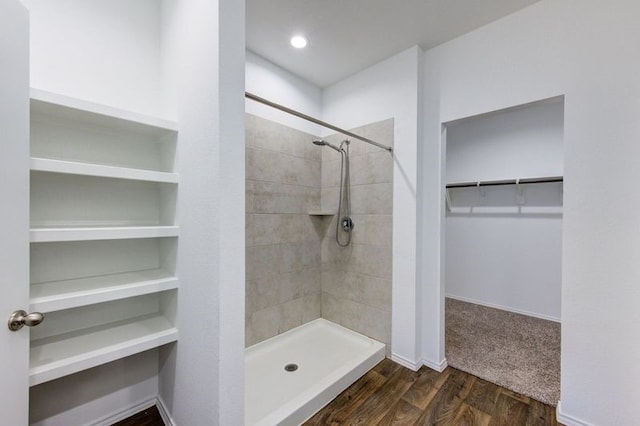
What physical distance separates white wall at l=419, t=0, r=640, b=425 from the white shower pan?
1.32m

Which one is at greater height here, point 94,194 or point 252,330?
point 94,194

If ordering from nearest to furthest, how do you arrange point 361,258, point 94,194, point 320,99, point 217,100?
point 217,100
point 94,194
point 361,258
point 320,99

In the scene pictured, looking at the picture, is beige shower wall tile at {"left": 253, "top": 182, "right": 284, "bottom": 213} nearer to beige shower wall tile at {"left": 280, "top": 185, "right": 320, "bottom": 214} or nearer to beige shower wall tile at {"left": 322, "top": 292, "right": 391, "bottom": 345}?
beige shower wall tile at {"left": 280, "top": 185, "right": 320, "bottom": 214}

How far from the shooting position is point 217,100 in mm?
1096

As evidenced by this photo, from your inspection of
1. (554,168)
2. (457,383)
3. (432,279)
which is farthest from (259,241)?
(554,168)

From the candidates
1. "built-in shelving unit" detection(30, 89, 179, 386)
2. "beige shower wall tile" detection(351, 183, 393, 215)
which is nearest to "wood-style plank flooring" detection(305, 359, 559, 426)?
"built-in shelving unit" detection(30, 89, 179, 386)

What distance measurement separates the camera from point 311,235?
2.75m

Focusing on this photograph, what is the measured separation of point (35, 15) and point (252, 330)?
2383mm

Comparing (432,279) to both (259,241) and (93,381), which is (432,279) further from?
(93,381)

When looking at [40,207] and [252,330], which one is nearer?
[40,207]

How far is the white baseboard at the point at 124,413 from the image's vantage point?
1.52 metres

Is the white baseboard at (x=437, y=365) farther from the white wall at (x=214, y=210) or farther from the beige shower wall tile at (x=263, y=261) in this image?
the white wall at (x=214, y=210)

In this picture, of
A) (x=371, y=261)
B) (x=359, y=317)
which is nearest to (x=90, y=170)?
(x=371, y=261)

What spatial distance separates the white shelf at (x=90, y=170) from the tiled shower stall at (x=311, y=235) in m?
0.87
